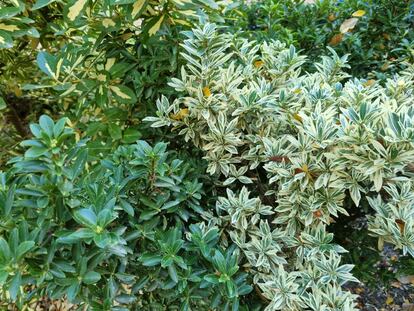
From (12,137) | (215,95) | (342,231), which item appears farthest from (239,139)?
(12,137)

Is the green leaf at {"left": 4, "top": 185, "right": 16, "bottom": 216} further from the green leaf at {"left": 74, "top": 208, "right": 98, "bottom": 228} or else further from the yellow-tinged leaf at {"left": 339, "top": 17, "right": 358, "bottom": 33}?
the yellow-tinged leaf at {"left": 339, "top": 17, "right": 358, "bottom": 33}

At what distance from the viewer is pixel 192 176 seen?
4.17 feet

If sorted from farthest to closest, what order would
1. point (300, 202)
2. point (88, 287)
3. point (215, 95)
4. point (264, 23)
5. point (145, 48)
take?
point (264, 23) < point (145, 48) < point (215, 95) < point (300, 202) < point (88, 287)

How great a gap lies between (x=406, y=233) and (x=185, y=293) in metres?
0.64

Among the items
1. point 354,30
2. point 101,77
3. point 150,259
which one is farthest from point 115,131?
point 354,30

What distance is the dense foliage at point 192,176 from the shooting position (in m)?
0.94

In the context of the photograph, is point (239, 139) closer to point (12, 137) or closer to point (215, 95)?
point (215, 95)

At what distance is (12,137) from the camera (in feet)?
8.25

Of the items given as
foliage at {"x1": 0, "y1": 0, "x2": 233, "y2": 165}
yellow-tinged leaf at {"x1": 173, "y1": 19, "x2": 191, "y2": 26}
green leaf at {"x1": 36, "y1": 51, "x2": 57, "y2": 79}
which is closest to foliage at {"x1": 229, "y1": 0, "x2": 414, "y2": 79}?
yellow-tinged leaf at {"x1": 173, "y1": 19, "x2": 191, "y2": 26}

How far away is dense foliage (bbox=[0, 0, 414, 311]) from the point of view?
0.94m

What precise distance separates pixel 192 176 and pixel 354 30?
1.68 m

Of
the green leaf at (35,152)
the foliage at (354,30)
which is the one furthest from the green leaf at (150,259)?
the foliage at (354,30)

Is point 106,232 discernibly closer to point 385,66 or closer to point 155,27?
point 155,27

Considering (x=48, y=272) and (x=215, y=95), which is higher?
(x=215, y=95)
